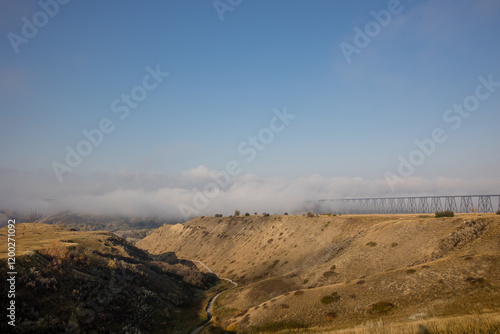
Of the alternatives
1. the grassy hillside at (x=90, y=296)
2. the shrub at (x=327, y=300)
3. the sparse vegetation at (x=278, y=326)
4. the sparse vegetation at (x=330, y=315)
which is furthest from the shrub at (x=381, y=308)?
the grassy hillside at (x=90, y=296)

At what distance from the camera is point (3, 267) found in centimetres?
3170

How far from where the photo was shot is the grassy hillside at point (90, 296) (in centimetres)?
3056

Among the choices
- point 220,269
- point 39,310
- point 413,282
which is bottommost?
point 220,269

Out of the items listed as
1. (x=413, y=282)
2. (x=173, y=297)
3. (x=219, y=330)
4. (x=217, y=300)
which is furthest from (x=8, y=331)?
(x=413, y=282)

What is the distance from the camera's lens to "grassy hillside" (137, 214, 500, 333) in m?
29.2

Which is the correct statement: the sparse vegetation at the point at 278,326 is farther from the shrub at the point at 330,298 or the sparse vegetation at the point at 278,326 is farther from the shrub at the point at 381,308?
the shrub at the point at 381,308

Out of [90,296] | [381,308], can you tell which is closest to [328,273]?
[381,308]

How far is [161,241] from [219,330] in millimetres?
148313

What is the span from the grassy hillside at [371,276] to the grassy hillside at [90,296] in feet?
37.1

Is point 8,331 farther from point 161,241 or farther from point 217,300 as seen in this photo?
point 161,241

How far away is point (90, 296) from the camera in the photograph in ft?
127

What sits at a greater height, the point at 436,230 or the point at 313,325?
the point at 313,325

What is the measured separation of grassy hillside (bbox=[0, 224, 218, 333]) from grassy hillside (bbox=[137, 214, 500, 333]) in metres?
11.3

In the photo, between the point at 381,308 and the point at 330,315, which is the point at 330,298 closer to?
the point at 330,315
